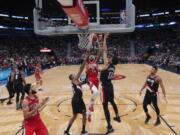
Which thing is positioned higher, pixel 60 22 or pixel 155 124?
pixel 60 22

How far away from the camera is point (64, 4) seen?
5293mm

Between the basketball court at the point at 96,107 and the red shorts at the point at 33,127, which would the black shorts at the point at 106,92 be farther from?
the red shorts at the point at 33,127

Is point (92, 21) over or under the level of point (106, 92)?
over

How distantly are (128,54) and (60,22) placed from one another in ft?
134

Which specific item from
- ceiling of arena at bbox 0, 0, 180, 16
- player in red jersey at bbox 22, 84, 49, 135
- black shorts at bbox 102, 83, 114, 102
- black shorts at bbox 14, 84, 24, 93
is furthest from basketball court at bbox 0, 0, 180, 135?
ceiling of arena at bbox 0, 0, 180, 16

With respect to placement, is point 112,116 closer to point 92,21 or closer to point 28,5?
point 92,21

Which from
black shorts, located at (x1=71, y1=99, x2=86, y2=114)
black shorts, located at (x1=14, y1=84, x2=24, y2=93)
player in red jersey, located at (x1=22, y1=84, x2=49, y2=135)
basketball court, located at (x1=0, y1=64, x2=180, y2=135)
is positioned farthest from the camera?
black shorts, located at (x1=14, y1=84, x2=24, y2=93)

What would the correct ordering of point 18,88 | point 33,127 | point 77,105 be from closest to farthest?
point 33,127, point 77,105, point 18,88

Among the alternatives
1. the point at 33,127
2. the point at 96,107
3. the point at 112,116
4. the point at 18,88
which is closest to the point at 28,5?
the point at 18,88

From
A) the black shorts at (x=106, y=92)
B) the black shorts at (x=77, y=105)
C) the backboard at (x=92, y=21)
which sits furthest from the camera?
the black shorts at (x=106, y=92)

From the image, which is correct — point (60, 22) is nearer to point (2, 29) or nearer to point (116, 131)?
point (116, 131)

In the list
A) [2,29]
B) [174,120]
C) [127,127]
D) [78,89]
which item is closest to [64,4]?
[78,89]

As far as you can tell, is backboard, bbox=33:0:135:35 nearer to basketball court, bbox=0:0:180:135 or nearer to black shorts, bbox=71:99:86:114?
basketball court, bbox=0:0:180:135

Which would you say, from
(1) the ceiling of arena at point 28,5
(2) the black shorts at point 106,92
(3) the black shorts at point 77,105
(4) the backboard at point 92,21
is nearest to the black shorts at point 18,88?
(4) the backboard at point 92,21
